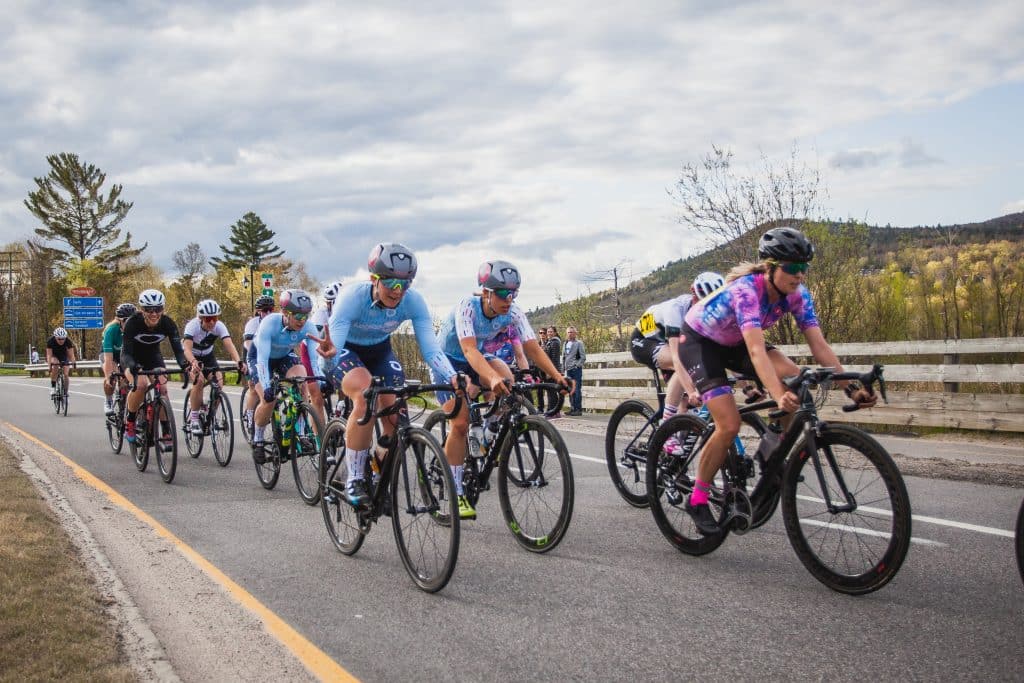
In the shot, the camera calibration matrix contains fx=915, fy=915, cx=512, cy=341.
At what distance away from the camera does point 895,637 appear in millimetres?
4223

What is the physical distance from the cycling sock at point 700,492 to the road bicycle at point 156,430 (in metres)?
6.34

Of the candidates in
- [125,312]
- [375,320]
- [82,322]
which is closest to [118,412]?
[125,312]

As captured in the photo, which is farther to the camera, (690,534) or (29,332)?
(29,332)

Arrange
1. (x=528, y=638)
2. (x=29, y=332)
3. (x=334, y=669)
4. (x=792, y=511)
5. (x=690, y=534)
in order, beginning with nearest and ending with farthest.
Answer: (x=334, y=669), (x=528, y=638), (x=792, y=511), (x=690, y=534), (x=29, y=332)

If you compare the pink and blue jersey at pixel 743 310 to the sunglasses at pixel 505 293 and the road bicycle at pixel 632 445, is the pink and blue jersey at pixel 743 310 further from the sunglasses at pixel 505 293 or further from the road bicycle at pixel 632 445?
the road bicycle at pixel 632 445

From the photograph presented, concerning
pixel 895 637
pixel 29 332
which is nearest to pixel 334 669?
pixel 895 637

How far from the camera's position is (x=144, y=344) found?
11.5 m

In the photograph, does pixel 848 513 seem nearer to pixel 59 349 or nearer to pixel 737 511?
pixel 737 511

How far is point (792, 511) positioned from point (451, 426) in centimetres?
270

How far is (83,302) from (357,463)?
65.4m

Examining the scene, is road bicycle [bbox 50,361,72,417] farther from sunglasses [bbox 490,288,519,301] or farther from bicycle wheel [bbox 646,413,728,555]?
bicycle wheel [bbox 646,413,728,555]

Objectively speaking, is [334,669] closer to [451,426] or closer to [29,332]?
[451,426]

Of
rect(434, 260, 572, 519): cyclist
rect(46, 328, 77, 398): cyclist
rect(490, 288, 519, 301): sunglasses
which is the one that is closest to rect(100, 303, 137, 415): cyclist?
rect(434, 260, 572, 519): cyclist

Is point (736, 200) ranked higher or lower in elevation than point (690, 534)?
higher
